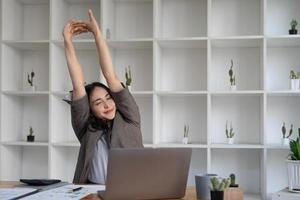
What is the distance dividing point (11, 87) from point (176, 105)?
140cm

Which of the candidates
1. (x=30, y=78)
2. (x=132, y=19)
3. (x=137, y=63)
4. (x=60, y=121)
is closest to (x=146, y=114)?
(x=137, y=63)

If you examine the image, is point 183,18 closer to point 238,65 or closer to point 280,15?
point 238,65

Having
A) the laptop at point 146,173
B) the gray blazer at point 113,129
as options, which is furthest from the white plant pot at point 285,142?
the laptop at point 146,173

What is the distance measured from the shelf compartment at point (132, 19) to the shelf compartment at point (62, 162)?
1.05 meters

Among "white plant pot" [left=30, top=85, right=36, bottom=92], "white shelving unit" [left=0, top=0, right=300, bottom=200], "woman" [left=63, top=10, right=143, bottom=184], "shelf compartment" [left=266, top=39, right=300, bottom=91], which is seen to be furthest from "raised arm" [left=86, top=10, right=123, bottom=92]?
"shelf compartment" [left=266, top=39, right=300, bottom=91]

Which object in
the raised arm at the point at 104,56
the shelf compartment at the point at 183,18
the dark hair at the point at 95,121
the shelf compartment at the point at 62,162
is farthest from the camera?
the shelf compartment at the point at 183,18

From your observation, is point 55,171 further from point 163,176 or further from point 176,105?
point 163,176

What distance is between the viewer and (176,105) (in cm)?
329

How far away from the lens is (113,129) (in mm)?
1756

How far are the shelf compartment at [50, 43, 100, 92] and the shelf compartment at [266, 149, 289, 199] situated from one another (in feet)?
5.15

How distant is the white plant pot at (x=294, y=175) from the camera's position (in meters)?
2.56

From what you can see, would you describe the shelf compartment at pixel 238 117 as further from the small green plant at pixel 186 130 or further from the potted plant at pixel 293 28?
the potted plant at pixel 293 28

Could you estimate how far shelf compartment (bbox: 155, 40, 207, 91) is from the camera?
326cm

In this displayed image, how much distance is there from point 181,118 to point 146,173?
2.11 meters
